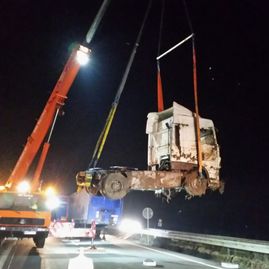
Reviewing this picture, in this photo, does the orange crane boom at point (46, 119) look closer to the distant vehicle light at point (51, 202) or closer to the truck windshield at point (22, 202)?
the truck windshield at point (22, 202)

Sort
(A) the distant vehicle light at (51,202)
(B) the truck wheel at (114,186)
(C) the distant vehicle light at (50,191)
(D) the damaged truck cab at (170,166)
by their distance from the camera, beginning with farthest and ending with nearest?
(C) the distant vehicle light at (50,191) < (A) the distant vehicle light at (51,202) < (D) the damaged truck cab at (170,166) < (B) the truck wheel at (114,186)

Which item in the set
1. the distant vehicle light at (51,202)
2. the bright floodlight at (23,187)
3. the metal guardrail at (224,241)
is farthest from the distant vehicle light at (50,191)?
the metal guardrail at (224,241)

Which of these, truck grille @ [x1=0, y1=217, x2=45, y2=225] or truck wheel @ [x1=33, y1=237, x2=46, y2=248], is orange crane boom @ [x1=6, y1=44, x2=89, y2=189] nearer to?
truck grille @ [x1=0, y1=217, x2=45, y2=225]

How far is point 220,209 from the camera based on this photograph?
94562mm

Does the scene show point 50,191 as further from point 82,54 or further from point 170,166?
point 170,166

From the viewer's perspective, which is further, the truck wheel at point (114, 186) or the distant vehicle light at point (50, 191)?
the distant vehicle light at point (50, 191)

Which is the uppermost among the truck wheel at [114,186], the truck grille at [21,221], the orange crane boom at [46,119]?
the orange crane boom at [46,119]

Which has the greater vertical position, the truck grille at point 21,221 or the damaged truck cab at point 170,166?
the damaged truck cab at point 170,166

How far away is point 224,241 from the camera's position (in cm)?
1448

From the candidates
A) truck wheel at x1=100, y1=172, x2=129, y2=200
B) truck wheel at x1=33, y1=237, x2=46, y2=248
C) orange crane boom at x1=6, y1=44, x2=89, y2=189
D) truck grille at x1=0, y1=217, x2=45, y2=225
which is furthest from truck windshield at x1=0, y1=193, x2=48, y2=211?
truck wheel at x1=100, y1=172, x2=129, y2=200

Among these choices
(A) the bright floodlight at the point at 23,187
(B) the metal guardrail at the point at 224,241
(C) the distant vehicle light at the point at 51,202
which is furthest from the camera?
(C) the distant vehicle light at the point at 51,202

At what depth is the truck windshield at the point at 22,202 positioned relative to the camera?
15219 mm

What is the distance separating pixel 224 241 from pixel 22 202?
7866 millimetres

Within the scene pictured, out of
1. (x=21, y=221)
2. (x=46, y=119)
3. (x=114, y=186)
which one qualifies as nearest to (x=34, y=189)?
(x=21, y=221)
